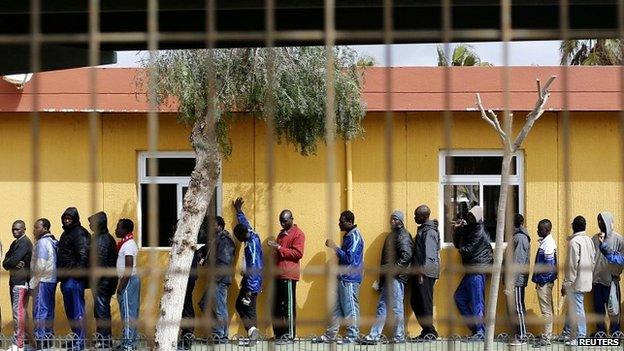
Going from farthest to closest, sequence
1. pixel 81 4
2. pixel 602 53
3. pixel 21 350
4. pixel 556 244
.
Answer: pixel 602 53
pixel 556 244
pixel 21 350
pixel 81 4

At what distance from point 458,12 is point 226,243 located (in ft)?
15.4

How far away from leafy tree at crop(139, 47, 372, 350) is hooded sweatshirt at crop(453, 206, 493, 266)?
869mm

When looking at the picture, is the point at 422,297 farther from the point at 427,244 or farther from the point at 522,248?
the point at 522,248

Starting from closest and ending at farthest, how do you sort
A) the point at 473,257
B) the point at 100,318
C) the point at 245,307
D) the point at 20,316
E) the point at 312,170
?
the point at 100,318
the point at 20,316
the point at 473,257
the point at 245,307
the point at 312,170

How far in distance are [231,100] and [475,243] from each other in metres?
1.56

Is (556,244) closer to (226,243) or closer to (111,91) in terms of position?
(226,243)

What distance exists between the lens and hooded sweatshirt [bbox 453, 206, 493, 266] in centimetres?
583

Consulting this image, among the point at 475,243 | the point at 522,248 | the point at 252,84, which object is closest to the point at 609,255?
the point at 522,248

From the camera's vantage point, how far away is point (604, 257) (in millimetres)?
5883

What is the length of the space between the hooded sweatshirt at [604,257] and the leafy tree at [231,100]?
4.93 feet

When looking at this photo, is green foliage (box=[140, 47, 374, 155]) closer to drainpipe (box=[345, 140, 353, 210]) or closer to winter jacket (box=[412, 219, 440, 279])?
drainpipe (box=[345, 140, 353, 210])

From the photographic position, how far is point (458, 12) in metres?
1.49

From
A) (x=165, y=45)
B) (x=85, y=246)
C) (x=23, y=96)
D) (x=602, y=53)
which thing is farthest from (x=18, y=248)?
(x=602, y=53)

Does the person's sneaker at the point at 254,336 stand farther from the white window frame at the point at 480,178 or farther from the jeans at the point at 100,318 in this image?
the white window frame at the point at 480,178
